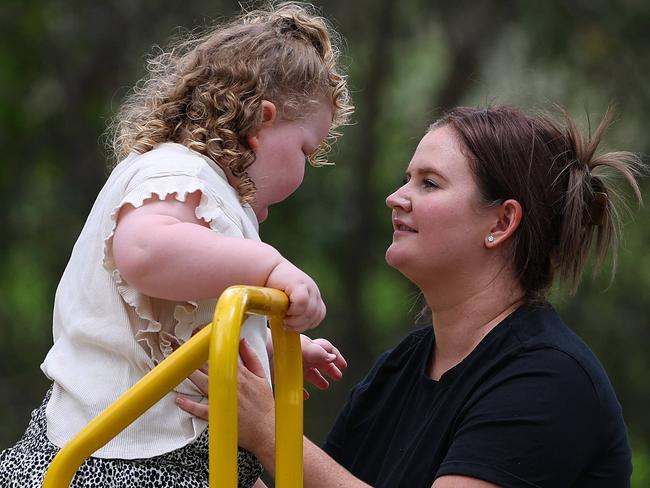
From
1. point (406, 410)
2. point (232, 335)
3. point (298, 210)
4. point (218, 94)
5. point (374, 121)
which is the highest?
point (218, 94)

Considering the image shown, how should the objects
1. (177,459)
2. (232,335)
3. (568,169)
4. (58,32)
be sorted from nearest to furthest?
(232,335)
(177,459)
(568,169)
(58,32)

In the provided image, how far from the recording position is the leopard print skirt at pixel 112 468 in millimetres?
2051

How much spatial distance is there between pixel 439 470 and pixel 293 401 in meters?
0.47

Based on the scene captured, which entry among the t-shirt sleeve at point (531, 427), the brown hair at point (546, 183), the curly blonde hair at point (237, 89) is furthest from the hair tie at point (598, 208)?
the curly blonde hair at point (237, 89)

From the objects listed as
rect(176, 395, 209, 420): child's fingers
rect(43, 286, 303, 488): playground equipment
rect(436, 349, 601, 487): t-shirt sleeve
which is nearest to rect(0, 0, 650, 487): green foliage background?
rect(436, 349, 601, 487): t-shirt sleeve

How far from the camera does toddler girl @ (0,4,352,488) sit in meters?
1.99

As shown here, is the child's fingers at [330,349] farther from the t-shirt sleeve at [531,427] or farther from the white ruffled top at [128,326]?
the white ruffled top at [128,326]

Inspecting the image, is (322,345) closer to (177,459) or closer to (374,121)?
(177,459)

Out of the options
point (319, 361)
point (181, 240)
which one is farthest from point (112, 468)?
point (319, 361)

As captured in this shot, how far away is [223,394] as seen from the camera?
67.3 inches

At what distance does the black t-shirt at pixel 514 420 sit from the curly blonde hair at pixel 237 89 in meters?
0.59

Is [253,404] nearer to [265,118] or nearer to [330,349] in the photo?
[330,349]

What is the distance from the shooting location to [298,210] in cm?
802

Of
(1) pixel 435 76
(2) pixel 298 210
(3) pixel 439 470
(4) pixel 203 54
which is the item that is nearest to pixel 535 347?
(3) pixel 439 470
